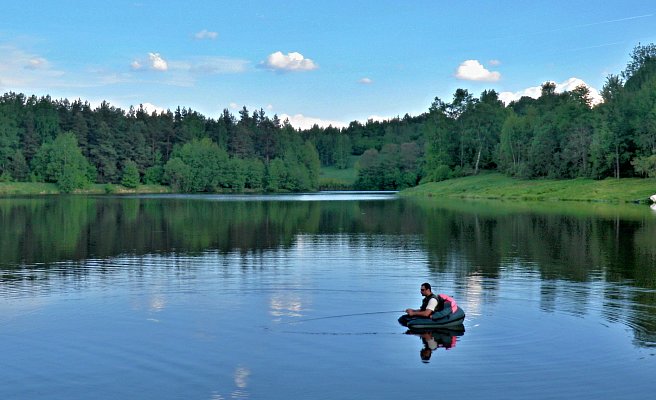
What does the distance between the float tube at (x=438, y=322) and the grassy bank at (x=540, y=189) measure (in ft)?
298

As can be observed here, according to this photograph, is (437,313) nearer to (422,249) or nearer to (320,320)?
(320,320)

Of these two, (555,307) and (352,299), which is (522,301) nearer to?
(555,307)

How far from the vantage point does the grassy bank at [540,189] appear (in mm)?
110438

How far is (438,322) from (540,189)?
112656 millimetres

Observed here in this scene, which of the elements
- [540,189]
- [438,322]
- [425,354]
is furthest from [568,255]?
[540,189]

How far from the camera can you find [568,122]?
139000 millimetres

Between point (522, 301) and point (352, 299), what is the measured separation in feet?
22.0

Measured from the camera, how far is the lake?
17312 mm

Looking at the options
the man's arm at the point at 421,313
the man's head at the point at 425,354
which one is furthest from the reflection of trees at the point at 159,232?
the man's head at the point at 425,354

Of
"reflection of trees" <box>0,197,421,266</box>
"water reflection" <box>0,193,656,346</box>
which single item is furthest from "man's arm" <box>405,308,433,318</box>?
"reflection of trees" <box>0,197,421,266</box>

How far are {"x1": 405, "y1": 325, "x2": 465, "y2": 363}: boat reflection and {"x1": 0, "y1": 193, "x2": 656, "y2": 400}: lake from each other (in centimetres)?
9

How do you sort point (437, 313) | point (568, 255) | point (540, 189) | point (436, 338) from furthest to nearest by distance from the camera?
point (540, 189), point (568, 255), point (437, 313), point (436, 338)

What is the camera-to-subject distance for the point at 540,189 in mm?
129250

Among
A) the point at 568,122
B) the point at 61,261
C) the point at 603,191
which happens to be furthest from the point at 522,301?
A: the point at 568,122
